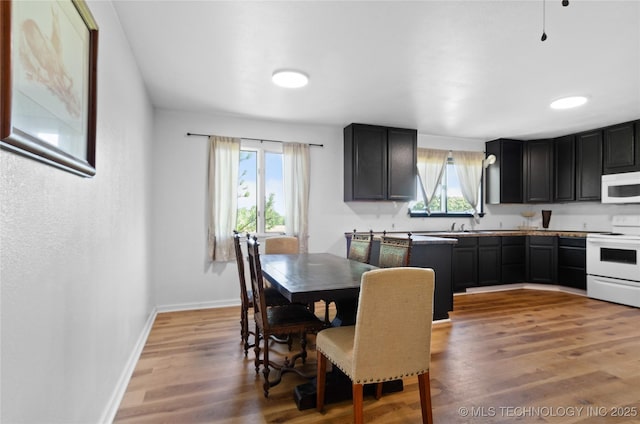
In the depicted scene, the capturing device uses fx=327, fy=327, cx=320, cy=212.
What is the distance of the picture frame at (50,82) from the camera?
850mm

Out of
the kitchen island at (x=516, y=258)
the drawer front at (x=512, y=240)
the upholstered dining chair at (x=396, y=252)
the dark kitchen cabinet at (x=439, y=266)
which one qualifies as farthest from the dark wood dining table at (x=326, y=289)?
the drawer front at (x=512, y=240)

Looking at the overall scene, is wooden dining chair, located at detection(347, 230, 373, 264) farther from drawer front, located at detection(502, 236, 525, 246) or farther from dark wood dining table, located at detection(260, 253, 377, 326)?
drawer front, located at detection(502, 236, 525, 246)

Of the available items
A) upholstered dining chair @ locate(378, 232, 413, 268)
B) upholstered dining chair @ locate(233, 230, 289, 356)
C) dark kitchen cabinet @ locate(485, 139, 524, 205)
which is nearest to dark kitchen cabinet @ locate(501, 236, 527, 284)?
dark kitchen cabinet @ locate(485, 139, 524, 205)

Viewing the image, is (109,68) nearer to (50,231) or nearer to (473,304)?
(50,231)

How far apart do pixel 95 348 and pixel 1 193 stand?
3.67 ft

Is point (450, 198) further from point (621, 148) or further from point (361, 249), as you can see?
point (361, 249)

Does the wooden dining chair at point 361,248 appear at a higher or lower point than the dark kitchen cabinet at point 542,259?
higher

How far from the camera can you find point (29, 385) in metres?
0.99

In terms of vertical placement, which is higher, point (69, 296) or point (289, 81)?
point (289, 81)

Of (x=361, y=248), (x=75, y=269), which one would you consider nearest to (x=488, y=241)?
(x=361, y=248)

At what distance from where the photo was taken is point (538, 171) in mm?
5633

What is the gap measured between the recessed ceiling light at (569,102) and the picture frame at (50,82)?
429 cm

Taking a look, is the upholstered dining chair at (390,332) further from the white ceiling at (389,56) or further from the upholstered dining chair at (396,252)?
the white ceiling at (389,56)

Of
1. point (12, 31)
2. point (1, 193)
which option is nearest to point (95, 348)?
point (1, 193)
